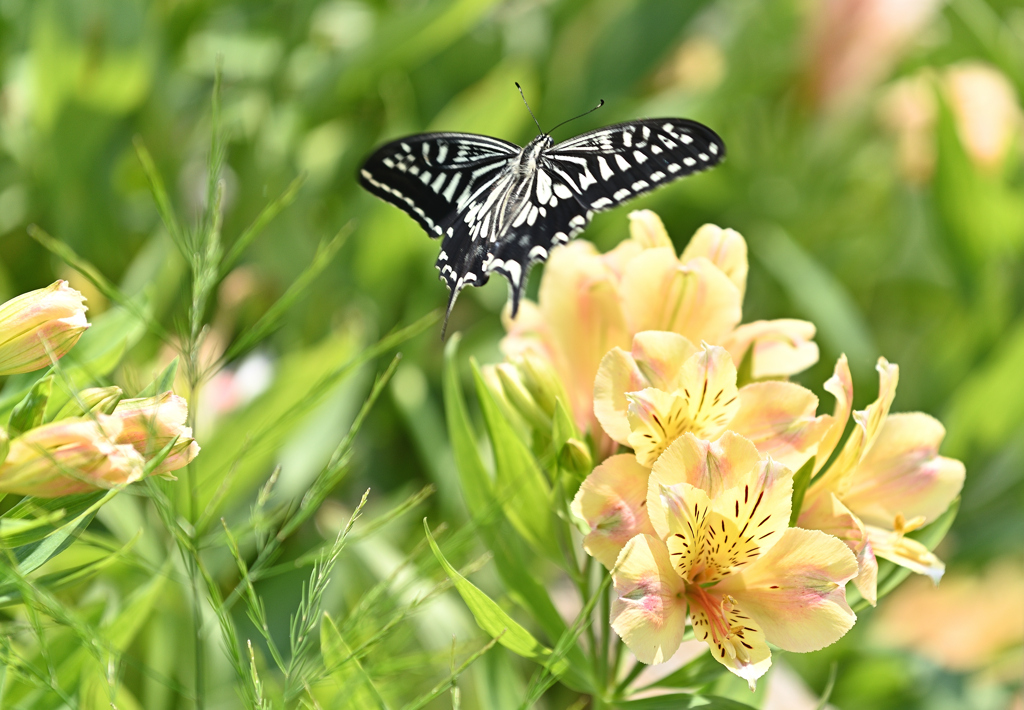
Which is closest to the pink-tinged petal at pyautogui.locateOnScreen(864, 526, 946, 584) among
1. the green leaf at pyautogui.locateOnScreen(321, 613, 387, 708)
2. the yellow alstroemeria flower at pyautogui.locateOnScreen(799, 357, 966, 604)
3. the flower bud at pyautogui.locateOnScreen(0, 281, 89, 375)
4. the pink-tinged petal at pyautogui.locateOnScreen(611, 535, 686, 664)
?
the yellow alstroemeria flower at pyautogui.locateOnScreen(799, 357, 966, 604)

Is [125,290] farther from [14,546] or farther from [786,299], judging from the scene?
[786,299]

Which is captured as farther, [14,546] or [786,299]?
[786,299]

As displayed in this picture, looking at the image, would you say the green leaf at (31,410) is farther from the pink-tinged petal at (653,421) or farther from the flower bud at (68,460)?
the pink-tinged petal at (653,421)

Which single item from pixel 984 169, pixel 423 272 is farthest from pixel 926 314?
pixel 423 272

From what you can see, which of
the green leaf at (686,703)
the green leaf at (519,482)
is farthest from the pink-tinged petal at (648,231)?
the green leaf at (686,703)

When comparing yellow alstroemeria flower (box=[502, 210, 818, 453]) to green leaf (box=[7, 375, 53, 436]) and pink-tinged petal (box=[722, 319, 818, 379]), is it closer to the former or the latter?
pink-tinged petal (box=[722, 319, 818, 379])

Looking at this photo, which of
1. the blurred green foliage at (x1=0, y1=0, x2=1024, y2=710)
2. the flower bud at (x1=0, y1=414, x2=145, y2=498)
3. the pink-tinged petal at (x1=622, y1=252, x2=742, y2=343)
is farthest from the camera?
the blurred green foliage at (x1=0, y1=0, x2=1024, y2=710)

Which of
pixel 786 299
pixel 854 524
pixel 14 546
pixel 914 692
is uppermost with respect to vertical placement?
pixel 14 546

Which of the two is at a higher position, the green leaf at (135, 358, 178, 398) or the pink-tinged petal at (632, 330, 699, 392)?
the green leaf at (135, 358, 178, 398)
